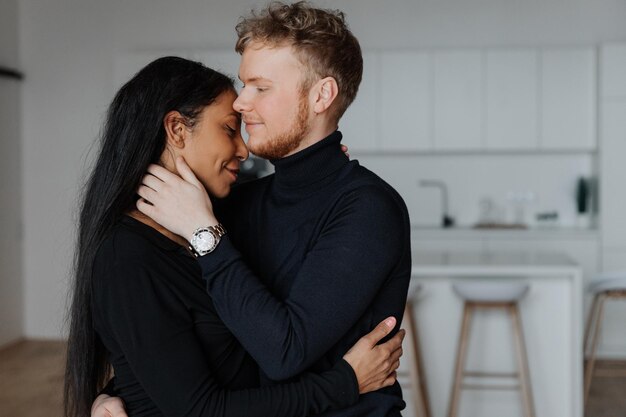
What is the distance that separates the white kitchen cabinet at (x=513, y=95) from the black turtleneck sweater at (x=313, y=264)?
5.75 m

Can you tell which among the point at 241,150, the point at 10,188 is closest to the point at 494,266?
the point at 241,150

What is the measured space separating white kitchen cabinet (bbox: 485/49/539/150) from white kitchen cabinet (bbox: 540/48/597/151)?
0.31 ft

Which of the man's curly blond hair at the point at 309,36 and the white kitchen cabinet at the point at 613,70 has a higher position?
the white kitchen cabinet at the point at 613,70

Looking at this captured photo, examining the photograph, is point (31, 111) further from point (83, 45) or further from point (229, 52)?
point (229, 52)

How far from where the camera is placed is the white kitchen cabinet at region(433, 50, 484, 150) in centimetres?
753

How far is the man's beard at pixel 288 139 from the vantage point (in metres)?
1.87

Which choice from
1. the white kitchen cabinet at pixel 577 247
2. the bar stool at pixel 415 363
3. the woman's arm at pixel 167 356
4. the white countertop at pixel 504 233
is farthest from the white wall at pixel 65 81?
the woman's arm at pixel 167 356

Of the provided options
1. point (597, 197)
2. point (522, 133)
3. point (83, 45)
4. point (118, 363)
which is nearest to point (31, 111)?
point (83, 45)

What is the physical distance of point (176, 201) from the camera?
1762mm

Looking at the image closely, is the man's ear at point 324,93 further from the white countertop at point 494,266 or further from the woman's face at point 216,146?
the white countertop at point 494,266

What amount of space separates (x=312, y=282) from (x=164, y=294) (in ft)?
0.96

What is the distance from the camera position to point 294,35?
1810mm

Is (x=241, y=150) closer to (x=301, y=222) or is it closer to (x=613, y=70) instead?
(x=301, y=222)

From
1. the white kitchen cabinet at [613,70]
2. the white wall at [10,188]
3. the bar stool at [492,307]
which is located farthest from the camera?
the white wall at [10,188]
